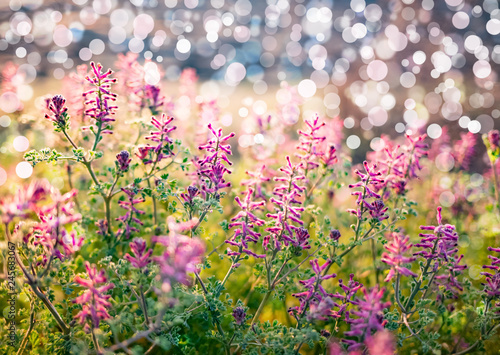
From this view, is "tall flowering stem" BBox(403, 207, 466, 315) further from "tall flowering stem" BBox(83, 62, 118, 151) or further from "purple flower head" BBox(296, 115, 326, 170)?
"tall flowering stem" BBox(83, 62, 118, 151)

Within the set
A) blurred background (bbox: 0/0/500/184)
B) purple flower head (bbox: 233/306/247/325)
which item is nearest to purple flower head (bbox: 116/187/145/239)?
purple flower head (bbox: 233/306/247/325)

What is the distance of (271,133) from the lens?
4.04 metres

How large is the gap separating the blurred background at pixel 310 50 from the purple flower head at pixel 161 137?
5.01 m

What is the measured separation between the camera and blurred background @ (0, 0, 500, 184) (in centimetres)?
853

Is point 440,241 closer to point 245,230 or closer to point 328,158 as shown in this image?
point 328,158

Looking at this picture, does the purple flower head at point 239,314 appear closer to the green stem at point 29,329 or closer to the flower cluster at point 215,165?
the flower cluster at point 215,165

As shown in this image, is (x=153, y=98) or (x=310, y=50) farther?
(x=310, y=50)

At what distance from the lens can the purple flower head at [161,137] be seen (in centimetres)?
241

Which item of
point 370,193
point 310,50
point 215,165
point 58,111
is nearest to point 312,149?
point 370,193

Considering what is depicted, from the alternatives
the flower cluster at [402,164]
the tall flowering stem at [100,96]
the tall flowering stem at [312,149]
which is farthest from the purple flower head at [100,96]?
the flower cluster at [402,164]

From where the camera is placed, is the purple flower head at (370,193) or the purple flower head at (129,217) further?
the purple flower head at (129,217)

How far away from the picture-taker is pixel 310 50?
36.9 ft

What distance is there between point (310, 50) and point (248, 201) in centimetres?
975

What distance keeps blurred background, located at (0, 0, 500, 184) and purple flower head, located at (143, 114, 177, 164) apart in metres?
5.01
